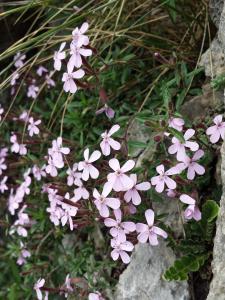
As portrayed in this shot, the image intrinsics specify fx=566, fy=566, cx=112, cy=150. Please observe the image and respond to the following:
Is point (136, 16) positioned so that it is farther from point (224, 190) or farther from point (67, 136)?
point (224, 190)

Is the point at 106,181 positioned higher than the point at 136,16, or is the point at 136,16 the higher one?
the point at 136,16

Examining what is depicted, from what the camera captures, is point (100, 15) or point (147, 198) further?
point (100, 15)

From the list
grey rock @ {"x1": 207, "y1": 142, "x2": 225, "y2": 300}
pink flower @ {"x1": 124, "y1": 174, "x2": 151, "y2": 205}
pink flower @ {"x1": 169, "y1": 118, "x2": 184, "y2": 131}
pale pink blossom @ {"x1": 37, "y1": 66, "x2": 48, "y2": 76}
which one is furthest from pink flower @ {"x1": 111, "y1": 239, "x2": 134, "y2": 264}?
pale pink blossom @ {"x1": 37, "y1": 66, "x2": 48, "y2": 76}

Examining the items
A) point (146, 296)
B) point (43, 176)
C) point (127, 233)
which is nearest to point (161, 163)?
point (127, 233)

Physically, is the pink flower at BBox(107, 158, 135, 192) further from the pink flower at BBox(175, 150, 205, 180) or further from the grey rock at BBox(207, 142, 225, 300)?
the grey rock at BBox(207, 142, 225, 300)

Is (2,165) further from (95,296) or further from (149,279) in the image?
(149,279)

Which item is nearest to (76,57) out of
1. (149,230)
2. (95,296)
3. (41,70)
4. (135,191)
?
(135,191)

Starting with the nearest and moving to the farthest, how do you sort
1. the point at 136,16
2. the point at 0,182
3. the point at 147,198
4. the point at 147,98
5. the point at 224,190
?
the point at 224,190
the point at 147,198
the point at 147,98
the point at 136,16
the point at 0,182

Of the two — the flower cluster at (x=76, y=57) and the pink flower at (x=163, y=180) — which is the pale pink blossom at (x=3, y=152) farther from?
the pink flower at (x=163, y=180)
